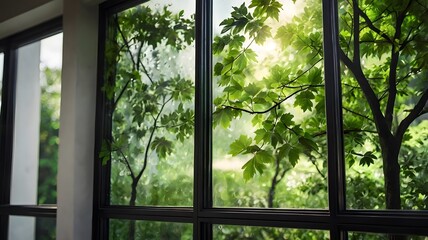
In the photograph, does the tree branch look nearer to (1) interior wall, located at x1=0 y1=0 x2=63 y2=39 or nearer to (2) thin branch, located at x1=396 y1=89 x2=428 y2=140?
(2) thin branch, located at x1=396 y1=89 x2=428 y2=140

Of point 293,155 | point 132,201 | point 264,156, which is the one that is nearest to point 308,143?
point 293,155

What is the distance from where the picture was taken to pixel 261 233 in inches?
86.7

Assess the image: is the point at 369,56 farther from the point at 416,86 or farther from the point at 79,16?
the point at 79,16

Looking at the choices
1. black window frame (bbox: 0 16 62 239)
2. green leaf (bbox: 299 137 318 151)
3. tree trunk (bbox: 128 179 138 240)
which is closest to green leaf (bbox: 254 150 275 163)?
green leaf (bbox: 299 137 318 151)

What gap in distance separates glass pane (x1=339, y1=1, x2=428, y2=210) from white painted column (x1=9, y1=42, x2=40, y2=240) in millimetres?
2263

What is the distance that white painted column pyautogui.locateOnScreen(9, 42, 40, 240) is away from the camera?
3439mm

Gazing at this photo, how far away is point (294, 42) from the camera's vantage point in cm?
218

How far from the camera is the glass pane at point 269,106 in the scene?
2107mm

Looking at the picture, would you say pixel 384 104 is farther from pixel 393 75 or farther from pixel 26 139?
pixel 26 139

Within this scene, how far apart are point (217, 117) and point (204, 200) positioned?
40cm

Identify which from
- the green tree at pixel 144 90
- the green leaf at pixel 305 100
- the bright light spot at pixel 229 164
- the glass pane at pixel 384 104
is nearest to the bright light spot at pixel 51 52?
the green tree at pixel 144 90

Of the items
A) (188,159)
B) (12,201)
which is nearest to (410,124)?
(188,159)

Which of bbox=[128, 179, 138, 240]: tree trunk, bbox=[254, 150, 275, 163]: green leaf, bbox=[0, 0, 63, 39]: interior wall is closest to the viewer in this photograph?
bbox=[254, 150, 275, 163]: green leaf

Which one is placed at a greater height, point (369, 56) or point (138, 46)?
point (138, 46)
